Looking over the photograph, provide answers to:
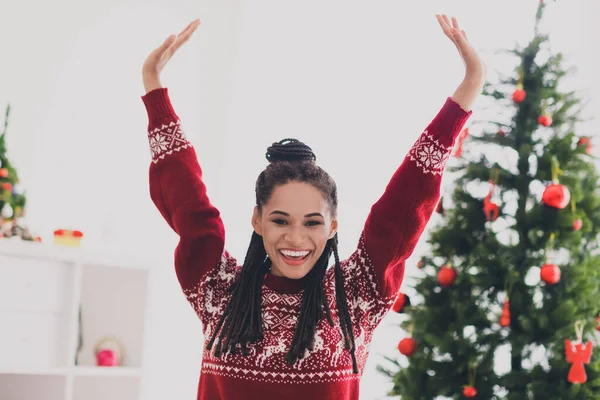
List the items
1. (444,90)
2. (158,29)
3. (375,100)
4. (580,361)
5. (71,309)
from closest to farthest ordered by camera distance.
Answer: (580,361) < (71,309) < (444,90) < (375,100) < (158,29)

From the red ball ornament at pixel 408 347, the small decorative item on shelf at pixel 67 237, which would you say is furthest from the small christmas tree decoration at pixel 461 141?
the small decorative item on shelf at pixel 67 237

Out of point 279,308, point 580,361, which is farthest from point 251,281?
point 580,361

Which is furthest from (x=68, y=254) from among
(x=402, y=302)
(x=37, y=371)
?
(x=402, y=302)

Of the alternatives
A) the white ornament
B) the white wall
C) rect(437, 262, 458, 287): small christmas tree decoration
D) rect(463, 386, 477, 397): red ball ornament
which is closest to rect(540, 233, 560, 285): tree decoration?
rect(437, 262, 458, 287): small christmas tree decoration

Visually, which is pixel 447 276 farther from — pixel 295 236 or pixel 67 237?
pixel 67 237

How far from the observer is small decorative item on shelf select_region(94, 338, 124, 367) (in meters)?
2.96

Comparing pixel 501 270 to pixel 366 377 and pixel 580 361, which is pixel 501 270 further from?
pixel 366 377

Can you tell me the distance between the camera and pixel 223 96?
4.03 meters

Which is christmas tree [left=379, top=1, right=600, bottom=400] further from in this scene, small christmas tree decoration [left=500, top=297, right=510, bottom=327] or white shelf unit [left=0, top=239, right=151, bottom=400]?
white shelf unit [left=0, top=239, right=151, bottom=400]

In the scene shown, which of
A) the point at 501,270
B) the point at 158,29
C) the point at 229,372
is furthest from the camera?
the point at 158,29

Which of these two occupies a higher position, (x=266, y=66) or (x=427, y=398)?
(x=266, y=66)

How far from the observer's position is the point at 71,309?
109 inches

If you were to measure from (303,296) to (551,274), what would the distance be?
42.8 inches

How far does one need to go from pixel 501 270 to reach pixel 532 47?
2.21ft
